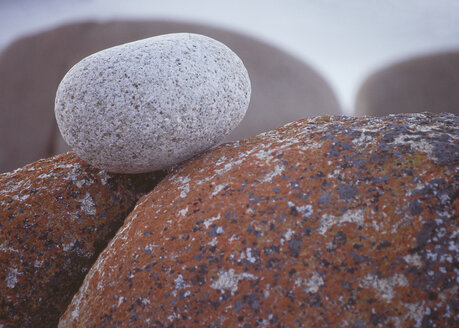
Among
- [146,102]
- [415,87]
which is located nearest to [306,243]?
[146,102]

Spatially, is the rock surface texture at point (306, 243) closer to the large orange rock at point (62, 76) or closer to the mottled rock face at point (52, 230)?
the mottled rock face at point (52, 230)

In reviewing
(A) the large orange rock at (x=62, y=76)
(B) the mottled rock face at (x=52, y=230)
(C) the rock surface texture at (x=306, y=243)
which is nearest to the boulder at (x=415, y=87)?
(A) the large orange rock at (x=62, y=76)

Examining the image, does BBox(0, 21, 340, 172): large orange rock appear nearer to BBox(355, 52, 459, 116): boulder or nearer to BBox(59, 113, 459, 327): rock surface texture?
BBox(355, 52, 459, 116): boulder

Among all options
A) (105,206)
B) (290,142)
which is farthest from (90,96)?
(290,142)

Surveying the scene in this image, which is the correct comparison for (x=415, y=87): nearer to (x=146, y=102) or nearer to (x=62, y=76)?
(x=146, y=102)

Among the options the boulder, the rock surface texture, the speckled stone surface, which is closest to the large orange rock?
the boulder

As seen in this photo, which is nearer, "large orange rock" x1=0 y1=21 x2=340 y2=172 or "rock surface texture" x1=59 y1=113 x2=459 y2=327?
"rock surface texture" x1=59 y1=113 x2=459 y2=327
